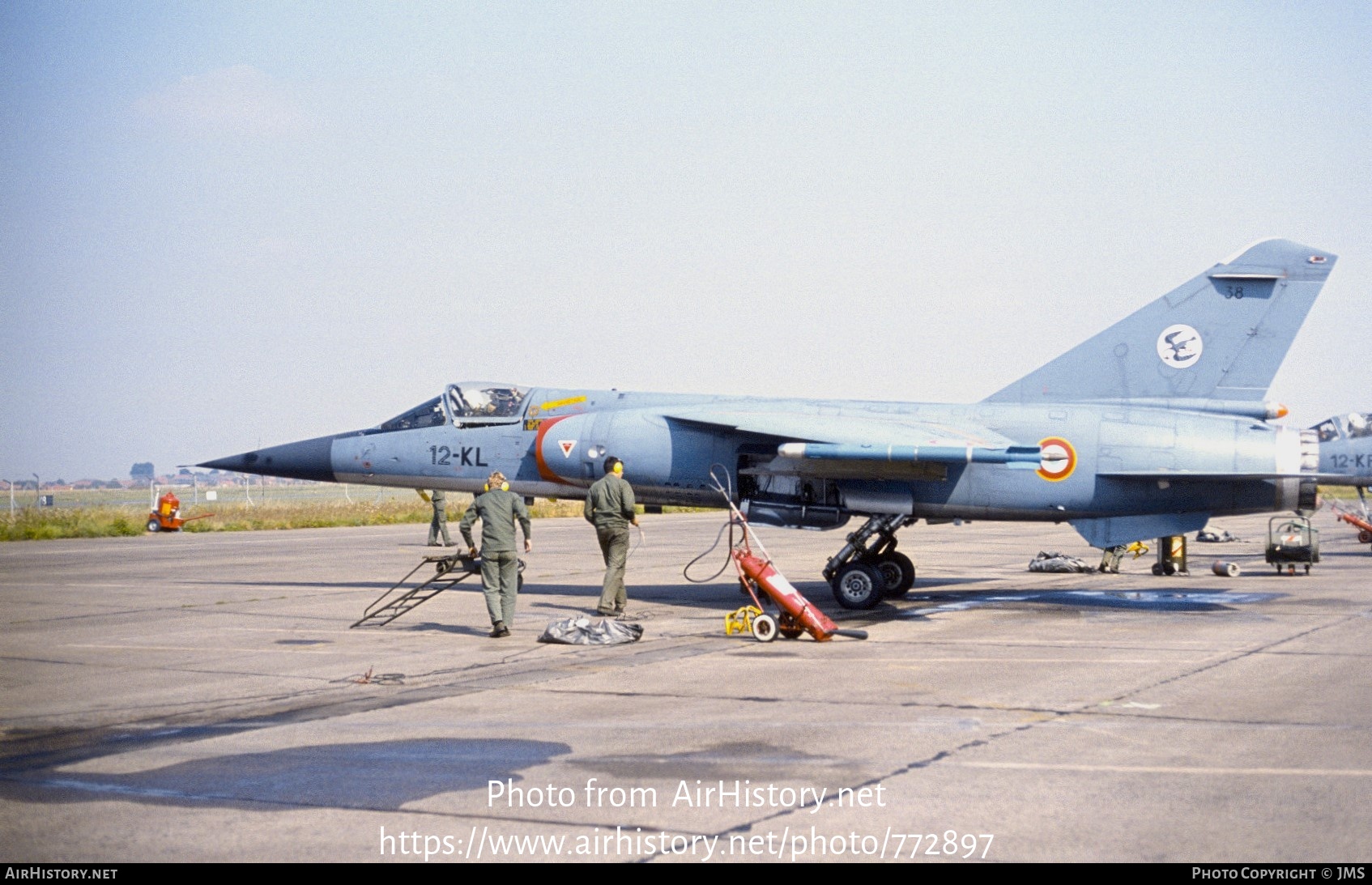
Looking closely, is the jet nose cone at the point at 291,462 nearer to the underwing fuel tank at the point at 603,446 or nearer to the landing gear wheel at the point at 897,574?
the underwing fuel tank at the point at 603,446

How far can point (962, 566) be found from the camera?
25422 mm

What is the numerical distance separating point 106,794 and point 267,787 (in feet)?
2.95

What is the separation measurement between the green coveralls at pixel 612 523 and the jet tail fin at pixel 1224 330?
7078 millimetres

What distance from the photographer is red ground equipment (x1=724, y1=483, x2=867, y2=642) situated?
1398cm

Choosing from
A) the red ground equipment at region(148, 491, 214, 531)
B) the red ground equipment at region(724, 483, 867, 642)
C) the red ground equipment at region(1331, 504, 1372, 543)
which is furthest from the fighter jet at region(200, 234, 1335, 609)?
the red ground equipment at region(148, 491, 214, 531)

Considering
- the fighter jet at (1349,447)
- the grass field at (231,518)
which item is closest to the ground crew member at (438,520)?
the grass field at (231,518)

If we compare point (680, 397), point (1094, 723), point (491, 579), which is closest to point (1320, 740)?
point (1094, 723)

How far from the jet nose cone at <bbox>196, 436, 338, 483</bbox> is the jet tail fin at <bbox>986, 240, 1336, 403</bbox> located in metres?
12.1

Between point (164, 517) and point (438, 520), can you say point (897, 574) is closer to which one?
point (438, 520)

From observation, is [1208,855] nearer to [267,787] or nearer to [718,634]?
[267,787]

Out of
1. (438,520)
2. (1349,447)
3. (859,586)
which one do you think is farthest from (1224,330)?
(438,520)

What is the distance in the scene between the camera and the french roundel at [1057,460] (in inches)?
668

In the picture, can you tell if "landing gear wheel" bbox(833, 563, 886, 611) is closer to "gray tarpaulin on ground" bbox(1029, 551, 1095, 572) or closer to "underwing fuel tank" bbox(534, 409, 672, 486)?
"underwing fuel tank" bbox(534, 409, 672, 486)

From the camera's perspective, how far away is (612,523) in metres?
15.9
